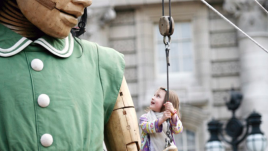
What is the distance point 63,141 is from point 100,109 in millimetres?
328

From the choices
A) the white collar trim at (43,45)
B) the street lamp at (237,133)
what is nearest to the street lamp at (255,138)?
the street lamp at (237,133)

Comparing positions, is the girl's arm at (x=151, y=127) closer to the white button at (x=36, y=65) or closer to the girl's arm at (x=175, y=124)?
the girl's arm at (x=175, y=124)

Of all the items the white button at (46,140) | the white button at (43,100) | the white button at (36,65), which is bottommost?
the white button at (46,140)

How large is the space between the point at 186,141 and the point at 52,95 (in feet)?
38.8

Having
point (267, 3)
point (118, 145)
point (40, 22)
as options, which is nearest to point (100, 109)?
point (118, 145)

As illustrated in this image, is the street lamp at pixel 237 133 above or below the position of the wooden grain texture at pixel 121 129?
below

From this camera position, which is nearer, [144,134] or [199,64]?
[144,134]

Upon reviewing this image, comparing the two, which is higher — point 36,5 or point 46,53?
point 36,5

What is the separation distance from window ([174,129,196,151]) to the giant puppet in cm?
1139

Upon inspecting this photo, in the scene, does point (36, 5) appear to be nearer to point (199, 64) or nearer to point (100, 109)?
point (100, 109)

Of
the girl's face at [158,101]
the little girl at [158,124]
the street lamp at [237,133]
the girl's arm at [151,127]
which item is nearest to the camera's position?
the little girl at [158,124]

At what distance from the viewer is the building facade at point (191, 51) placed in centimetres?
1511

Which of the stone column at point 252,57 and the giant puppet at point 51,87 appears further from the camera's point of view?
the stone column at point 252,57

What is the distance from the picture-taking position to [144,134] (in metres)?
4.73
